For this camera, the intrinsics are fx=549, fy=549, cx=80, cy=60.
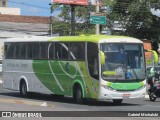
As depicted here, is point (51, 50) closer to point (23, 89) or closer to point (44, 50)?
point (44, 50)

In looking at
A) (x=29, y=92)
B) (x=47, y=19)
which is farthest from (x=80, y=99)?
(x=47, y=19)

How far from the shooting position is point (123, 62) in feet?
76.7

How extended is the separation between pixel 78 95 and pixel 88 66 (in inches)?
64.3

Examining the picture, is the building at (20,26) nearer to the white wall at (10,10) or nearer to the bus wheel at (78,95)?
the white wall at (10,10)

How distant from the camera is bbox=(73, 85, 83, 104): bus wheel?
24406 mm

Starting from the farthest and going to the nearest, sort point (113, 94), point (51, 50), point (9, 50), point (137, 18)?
point (137, 18) < point (9, 50) < point (51, 50) < point (113, 94)

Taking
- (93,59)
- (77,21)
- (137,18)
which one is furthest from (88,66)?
(77,21)

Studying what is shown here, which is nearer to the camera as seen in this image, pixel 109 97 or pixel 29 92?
pixel 109 97

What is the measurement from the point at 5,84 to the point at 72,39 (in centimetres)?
687

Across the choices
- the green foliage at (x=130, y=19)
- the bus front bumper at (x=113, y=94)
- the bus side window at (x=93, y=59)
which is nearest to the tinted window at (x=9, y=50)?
the bus side window at (x=93, y=59)

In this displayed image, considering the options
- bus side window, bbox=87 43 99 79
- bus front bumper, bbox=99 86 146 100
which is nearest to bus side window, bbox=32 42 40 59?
bus side window, bbox=87 43 99 79

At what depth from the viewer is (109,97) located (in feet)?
76.1

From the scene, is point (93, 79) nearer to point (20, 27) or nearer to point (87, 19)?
point (87, 19)

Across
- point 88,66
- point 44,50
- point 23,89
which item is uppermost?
point 44,50
